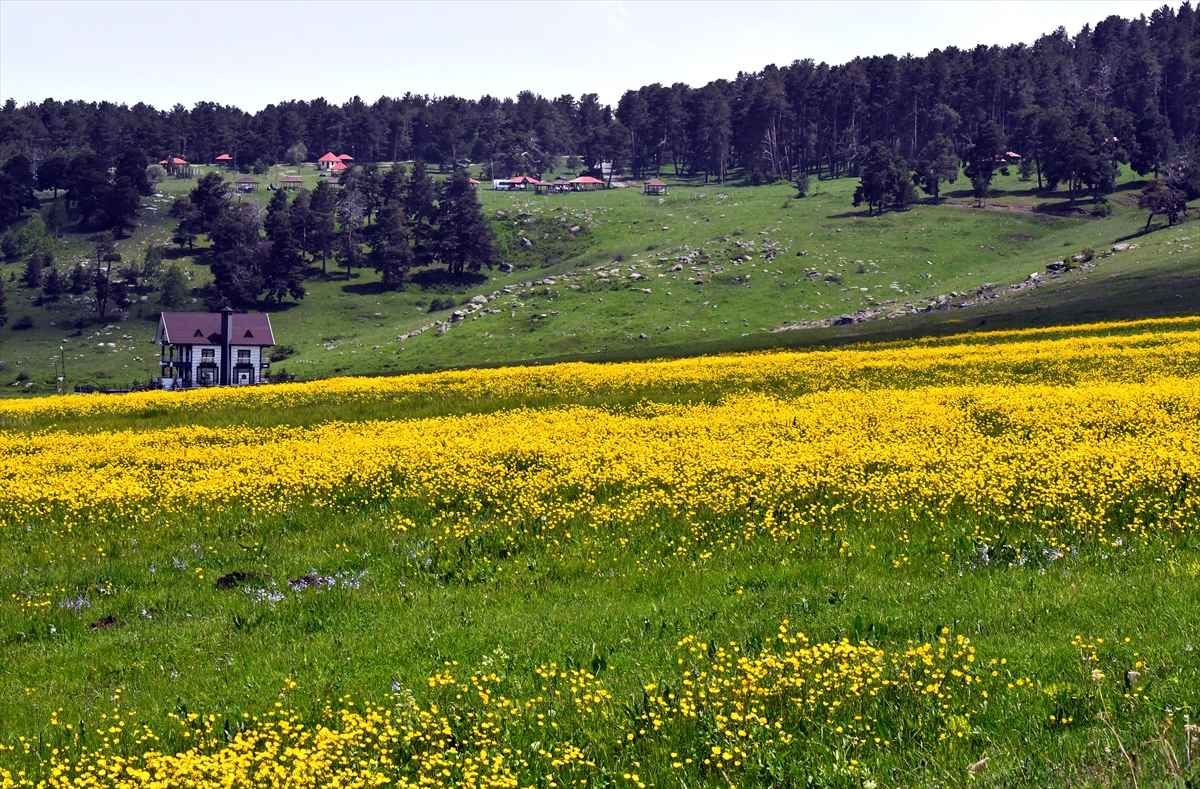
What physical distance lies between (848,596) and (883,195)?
17532 cm

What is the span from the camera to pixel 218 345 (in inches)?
4897

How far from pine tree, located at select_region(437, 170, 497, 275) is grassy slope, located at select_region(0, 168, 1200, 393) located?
18.4 feet

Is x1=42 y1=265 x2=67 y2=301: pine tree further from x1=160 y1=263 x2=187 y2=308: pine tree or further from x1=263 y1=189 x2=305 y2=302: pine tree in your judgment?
x1=263 y1=189 x2=305 y2=302: pine tree

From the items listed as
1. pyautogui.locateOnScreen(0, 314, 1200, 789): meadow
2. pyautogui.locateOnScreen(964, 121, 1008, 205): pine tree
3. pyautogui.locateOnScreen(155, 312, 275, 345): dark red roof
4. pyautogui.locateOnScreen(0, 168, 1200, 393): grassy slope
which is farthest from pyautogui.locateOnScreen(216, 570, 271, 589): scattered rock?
pyautogui.locateOnScreen(964, 121, 1008, 205): pine tree

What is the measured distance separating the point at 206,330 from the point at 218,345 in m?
2.67

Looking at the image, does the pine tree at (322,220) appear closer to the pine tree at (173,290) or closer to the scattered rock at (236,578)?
the pine tree at (173,290)

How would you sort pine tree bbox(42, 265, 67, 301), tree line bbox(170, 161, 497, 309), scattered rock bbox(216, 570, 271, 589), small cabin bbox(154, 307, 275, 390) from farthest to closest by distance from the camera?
pine tree bbox(42, 265, 67, 301), tree line bbox(170, 161, 497, 309), small cabin bbox(154, 307, 275, 390), scattered rock bbox(216, 570, 271, 589)

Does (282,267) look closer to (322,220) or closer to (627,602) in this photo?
(322,220)

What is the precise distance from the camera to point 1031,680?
27.9ft

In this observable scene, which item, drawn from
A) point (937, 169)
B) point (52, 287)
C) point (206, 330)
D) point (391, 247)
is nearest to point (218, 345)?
point (206, 330)

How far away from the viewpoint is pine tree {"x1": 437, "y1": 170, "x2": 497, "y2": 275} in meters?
180

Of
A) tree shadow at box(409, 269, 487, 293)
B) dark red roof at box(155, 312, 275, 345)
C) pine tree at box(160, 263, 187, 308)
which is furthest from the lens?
tree shadow at box(409, 269, 487, 293)

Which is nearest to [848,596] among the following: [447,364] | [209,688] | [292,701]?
[292,701]

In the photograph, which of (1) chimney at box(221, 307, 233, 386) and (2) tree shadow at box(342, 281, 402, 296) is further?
(2) tree shadow at box(342, 281, 402, 296)
